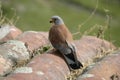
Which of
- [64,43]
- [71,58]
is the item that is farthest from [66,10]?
[71,58]

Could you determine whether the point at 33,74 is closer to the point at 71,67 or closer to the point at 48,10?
the point at 71,67

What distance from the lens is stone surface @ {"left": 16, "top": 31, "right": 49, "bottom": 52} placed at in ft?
24.3

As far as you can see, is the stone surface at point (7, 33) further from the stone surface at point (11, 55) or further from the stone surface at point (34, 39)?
the stone surface at point (11, 55)

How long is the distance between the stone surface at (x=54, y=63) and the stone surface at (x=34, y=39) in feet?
1.28

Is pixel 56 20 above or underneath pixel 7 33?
above

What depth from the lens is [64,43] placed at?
7.05 m

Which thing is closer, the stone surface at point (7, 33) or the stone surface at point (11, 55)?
the stone surface at point (11, 55)

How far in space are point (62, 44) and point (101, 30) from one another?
1576 millimetres

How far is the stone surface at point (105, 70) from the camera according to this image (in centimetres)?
634

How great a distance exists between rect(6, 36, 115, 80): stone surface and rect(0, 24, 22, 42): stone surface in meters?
0.79

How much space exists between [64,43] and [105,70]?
676 mm

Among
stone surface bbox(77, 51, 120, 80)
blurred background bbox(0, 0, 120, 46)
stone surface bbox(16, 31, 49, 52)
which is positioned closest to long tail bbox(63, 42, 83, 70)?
stone surface bbox(77, 51, 120, 80)

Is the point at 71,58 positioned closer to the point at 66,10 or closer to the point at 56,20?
the point at 56,20

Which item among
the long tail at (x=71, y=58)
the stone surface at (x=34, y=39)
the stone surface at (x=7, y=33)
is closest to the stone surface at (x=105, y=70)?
the long tail at (x=71, y=58)
